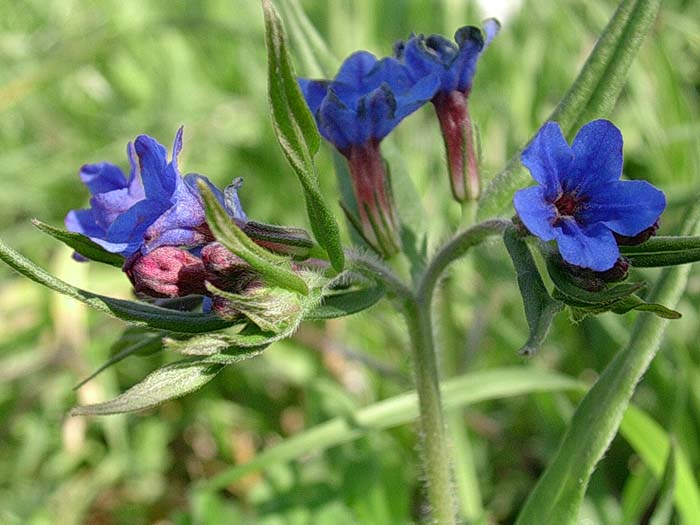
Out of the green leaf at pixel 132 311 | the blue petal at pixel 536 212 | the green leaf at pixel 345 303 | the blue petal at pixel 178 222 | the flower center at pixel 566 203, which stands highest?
the blue petal at pixel 536 212

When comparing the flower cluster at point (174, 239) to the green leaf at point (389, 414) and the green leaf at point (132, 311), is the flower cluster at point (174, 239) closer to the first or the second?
the green leaf at point (132, 311)

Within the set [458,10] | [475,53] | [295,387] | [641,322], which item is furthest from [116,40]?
[641,322]

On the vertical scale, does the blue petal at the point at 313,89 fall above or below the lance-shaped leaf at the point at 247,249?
above

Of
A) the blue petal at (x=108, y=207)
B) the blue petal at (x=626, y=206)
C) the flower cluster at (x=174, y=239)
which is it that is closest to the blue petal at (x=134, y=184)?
the blue petal at (x=108, y=207)

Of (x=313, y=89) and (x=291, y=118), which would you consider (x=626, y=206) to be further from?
(x=313, y=89)

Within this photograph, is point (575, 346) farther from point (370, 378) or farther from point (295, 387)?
point (295, 387)

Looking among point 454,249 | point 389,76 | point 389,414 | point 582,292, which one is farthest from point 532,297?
point 389,414
